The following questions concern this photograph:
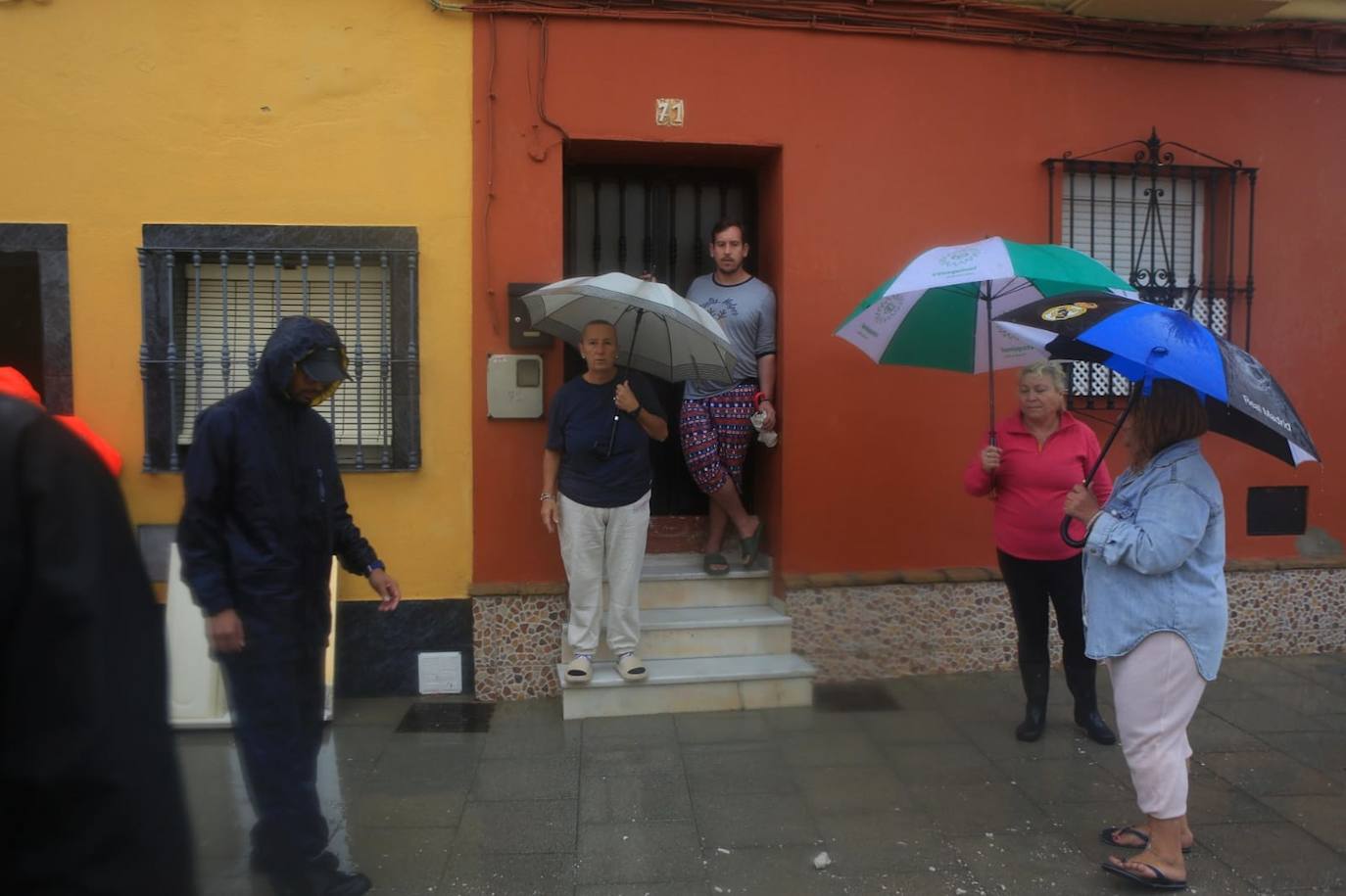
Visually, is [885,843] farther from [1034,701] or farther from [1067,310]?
[1067,310]

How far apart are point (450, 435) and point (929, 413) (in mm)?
2651

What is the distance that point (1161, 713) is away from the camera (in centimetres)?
322

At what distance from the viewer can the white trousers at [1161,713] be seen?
10.5 feet

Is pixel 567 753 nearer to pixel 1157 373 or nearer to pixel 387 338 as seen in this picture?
pixel 387 338

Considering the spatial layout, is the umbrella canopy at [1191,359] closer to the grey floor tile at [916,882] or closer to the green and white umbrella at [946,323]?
the green and white umbrella at [946,323]

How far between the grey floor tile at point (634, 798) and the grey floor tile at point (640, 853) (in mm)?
65

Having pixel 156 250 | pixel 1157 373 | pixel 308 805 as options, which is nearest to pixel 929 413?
pixel 1157 373

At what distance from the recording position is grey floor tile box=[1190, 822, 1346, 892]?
3.38m

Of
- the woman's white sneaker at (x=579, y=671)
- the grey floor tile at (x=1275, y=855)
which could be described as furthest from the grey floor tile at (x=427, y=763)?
the grey floor tile at (x=1275, y=855)

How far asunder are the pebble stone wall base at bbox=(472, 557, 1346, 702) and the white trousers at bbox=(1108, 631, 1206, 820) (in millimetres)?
2232

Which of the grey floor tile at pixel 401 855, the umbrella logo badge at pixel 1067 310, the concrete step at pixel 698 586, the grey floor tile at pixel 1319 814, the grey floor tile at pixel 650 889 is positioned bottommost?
the grey floor tile at pixel 650 889

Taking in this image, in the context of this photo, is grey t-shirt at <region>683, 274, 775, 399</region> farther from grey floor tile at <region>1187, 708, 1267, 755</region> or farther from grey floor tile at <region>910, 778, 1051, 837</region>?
grey floor tile at <region>1187, 708, 1267, 755</region>

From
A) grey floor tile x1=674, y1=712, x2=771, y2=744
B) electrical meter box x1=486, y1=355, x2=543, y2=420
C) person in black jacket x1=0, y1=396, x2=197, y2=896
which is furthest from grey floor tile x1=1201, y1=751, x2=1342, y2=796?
person in black jacket x1=0, y1=396, x2=197, y2=896

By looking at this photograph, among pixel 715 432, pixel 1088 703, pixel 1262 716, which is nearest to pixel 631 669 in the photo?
pixel 715 432
